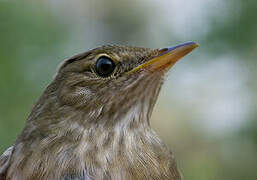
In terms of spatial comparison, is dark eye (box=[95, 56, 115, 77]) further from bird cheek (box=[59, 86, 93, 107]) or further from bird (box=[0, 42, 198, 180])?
bird cheek (box=[59, 86, 93, 107])

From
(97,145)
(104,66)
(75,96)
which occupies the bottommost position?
(97,145)

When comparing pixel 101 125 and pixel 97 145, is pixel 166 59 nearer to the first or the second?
pixel 101 125

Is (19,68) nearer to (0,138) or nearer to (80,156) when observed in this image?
(0,138)

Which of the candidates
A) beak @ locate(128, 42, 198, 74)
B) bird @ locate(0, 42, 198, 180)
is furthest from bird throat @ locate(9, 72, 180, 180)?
beak @ locate(128, 42, 198, 74)

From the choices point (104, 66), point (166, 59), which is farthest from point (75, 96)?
point (166, 59)

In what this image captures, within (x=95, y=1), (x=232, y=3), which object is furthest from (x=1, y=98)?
(x=95, y=1)

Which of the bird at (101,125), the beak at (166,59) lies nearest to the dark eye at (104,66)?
the bird at (101,125)

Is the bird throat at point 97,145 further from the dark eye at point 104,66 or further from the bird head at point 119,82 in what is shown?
the dark eye at point 104,66
